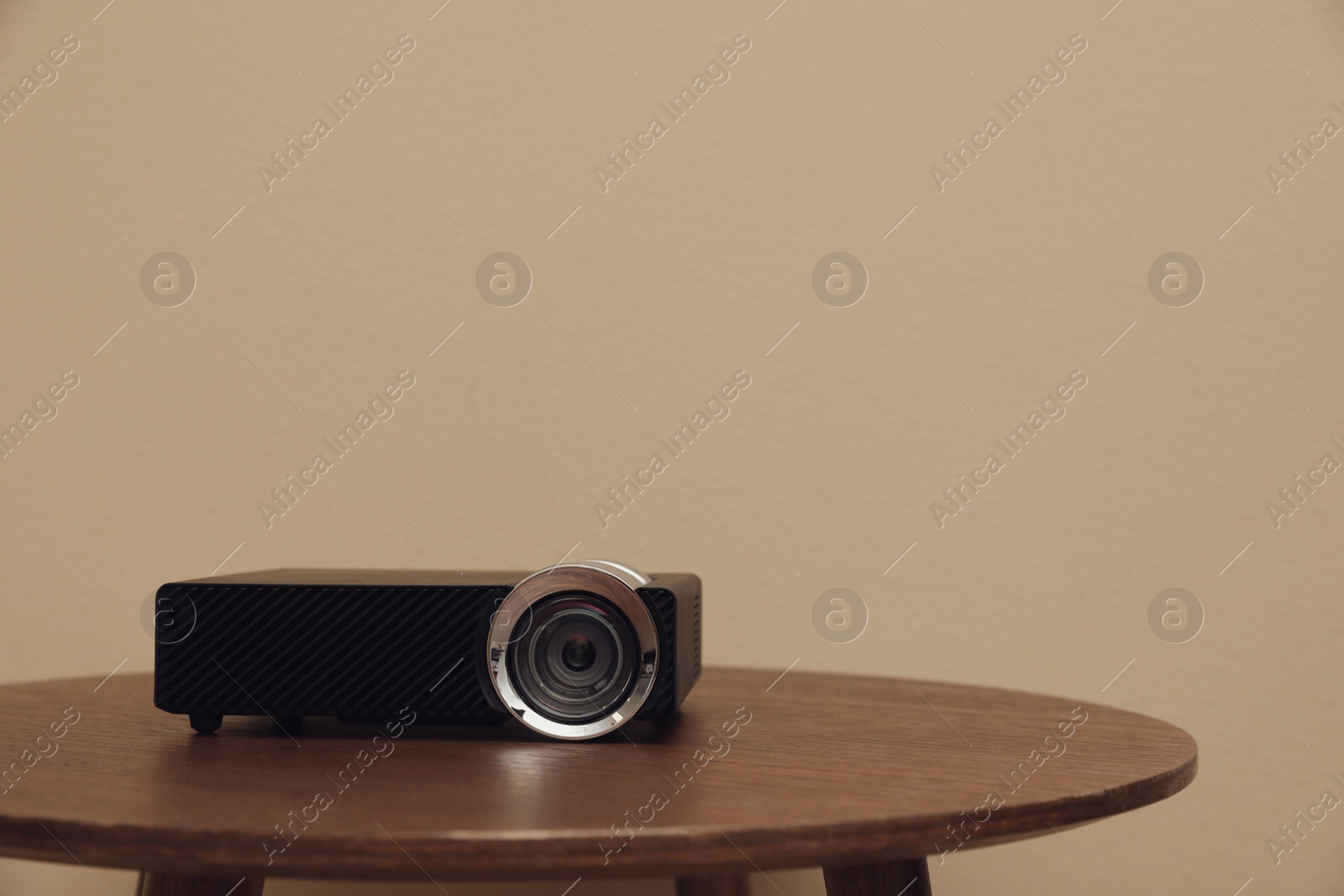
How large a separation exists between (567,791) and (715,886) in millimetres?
249

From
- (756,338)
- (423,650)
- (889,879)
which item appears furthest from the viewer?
(756,338)

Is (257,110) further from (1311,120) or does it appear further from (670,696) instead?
(1311,120)

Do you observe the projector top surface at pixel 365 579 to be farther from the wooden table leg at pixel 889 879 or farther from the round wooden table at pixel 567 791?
the wooden table leg at pixel 889 879

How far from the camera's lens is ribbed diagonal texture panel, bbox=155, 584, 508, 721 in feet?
2.32

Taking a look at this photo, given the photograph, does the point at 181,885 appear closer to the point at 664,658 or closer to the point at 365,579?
the point at 365,579

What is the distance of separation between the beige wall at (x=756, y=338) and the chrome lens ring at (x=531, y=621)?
724 millimetres

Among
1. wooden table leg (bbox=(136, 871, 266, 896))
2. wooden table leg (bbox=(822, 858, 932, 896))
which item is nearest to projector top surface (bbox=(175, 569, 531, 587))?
wooden table leg (bbox=(136, 871, 266, 896))

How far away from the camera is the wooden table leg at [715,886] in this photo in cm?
76

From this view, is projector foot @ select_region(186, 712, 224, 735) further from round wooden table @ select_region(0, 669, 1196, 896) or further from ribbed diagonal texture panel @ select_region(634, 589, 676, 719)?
ribbed diagonal texture panel @ select_region(634, 589, 676, 719)

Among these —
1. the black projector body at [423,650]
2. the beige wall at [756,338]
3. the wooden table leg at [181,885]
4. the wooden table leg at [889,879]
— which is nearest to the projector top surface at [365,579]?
the black projector body at [423,650]

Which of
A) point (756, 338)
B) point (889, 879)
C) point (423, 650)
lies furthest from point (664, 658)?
point (756, 338)

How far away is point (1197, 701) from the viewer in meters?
1.40

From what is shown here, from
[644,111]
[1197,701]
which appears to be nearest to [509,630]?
[644,111]

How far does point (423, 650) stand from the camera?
27.9 inches
